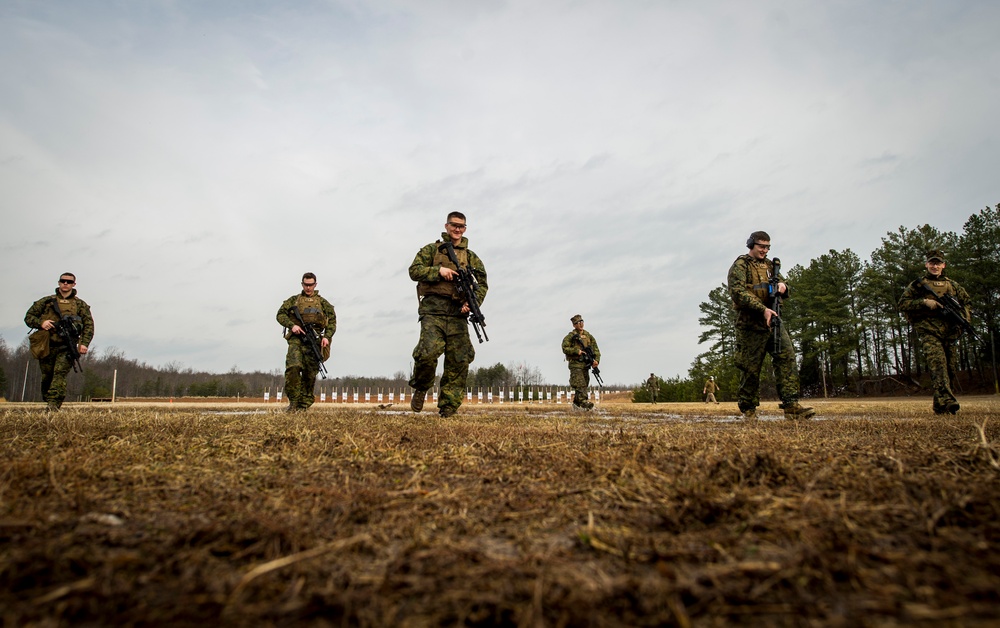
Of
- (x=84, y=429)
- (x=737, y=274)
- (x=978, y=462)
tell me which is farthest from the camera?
(x=737, y=274)

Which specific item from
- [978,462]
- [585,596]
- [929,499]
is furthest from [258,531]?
[978,462]

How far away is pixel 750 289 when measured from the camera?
8.84 meters

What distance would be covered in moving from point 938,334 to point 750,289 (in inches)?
132

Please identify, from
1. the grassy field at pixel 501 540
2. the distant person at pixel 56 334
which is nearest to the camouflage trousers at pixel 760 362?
the grassy field at pixel 501 540

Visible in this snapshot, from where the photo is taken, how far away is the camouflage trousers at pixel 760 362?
342 inches

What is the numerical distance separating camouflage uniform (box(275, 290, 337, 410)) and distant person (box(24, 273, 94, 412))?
12.0 ft

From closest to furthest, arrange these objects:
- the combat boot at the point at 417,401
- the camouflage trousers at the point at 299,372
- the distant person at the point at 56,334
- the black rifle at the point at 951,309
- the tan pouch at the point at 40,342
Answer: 1. the black rifle at the point at 951,309
2. the combat boot at the point at 417,401
3. the tan pouch at the point at 40,342
4. the distant person at the point at 56,334
5. the camouflage trousers at the point at 299,372

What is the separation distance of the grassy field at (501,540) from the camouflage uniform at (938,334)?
289 inches

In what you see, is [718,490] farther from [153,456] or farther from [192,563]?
[153,456]

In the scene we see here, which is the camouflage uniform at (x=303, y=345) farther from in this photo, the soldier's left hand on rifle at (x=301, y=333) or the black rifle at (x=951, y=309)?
the black rifle at (x=951, y=309)

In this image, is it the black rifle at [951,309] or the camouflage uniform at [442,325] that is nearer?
the camouflage uniform at [442,325]

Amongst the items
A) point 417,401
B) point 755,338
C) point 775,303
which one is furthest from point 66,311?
point 775,303

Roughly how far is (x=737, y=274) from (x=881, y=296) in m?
51.0

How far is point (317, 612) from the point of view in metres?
1.36
